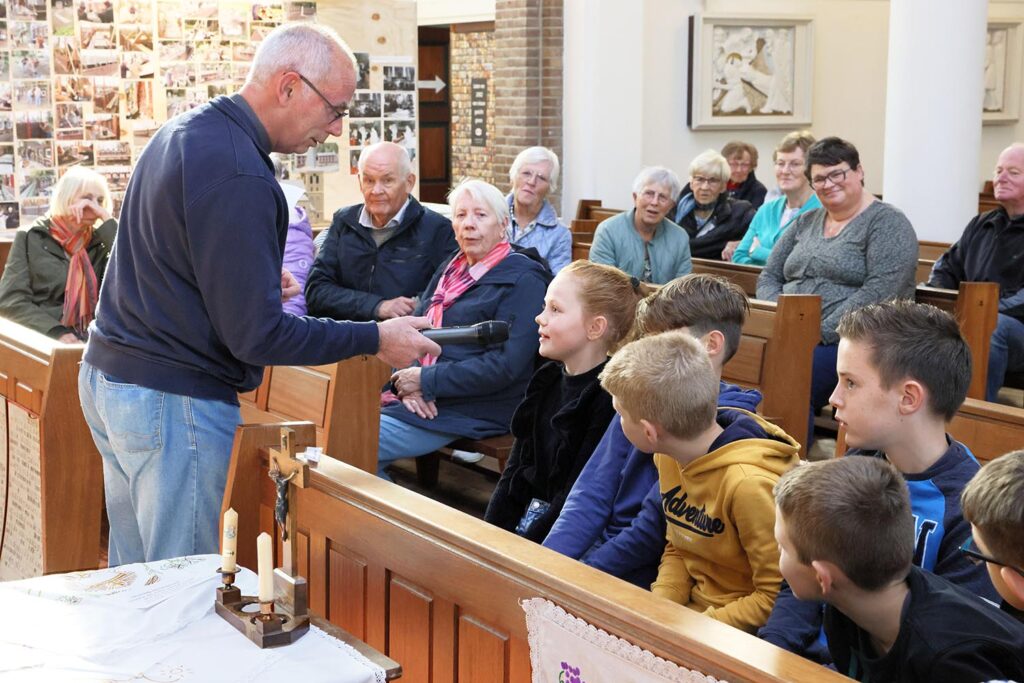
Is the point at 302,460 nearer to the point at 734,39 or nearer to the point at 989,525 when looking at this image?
the point at 989,525

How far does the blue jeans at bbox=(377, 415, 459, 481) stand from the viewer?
446cm

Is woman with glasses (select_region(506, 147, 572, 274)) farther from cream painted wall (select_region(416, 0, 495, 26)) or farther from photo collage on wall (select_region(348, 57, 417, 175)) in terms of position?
cream painted wall (select_region(416, 0, 495, 26))

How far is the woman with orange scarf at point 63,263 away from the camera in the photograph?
18.2 feet

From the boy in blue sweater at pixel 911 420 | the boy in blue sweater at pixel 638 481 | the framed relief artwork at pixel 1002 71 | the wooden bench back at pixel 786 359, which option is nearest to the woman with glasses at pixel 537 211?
the wooden bench back at pixel 786 359

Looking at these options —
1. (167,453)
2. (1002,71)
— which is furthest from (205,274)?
(1002,71)

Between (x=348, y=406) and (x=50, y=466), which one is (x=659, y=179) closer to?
(x=348, y=406)

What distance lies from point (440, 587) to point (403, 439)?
2.34 m

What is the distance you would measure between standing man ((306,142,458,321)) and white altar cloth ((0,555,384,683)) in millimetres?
2857

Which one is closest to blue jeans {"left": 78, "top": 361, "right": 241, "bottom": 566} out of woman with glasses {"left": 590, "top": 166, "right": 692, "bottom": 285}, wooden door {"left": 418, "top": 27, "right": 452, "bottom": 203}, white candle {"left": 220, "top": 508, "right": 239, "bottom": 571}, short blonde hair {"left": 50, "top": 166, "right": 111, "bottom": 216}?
white candle {"left": 220, "top": 508, "right": 239, "bottom": 571}

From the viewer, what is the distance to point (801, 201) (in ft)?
22.5

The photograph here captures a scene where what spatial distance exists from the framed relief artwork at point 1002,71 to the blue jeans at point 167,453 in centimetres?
1103

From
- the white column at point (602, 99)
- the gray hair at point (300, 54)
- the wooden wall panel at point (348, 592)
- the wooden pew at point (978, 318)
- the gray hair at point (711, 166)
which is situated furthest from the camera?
the white column at point (602, 99)

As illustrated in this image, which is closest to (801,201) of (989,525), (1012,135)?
(989,525)

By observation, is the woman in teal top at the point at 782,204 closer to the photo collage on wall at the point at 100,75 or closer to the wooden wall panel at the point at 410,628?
the photo collage on wall at the point at 100,75
